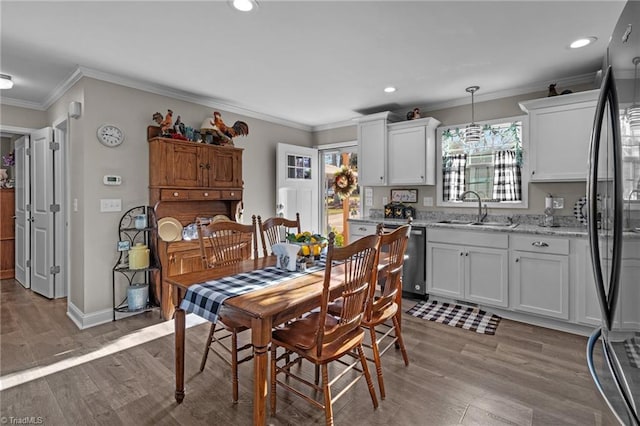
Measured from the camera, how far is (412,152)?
4207 millimetres

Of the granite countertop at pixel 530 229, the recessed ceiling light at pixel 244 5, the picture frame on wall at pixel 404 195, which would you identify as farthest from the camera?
the picture frame on wall at pixel 404 195

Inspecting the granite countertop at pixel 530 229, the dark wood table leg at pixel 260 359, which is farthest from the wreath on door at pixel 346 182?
the dark wood table leg at pixel 260 359

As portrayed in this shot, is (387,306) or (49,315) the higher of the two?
(387,306)

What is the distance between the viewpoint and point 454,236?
3.59m

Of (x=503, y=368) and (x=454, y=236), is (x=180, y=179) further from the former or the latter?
(x=503, y=368)

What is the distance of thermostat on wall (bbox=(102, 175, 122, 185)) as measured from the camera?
3.22 metres

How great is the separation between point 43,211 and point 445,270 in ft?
16.3

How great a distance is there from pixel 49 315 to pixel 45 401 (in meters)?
1.85

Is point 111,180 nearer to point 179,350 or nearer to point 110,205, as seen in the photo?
point 110,205

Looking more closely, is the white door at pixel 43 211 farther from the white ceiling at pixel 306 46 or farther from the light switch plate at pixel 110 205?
the light switch plate at pixel 110 205

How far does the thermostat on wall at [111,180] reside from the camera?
3225 mm

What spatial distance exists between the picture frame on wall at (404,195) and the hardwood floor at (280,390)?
6.25ft

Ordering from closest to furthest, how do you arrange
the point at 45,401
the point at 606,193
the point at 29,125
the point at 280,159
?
the point at 606,193
the point at 45,401
the point at 29,125
the point at 280,159

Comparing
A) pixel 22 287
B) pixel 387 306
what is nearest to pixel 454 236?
pixel 387 306
